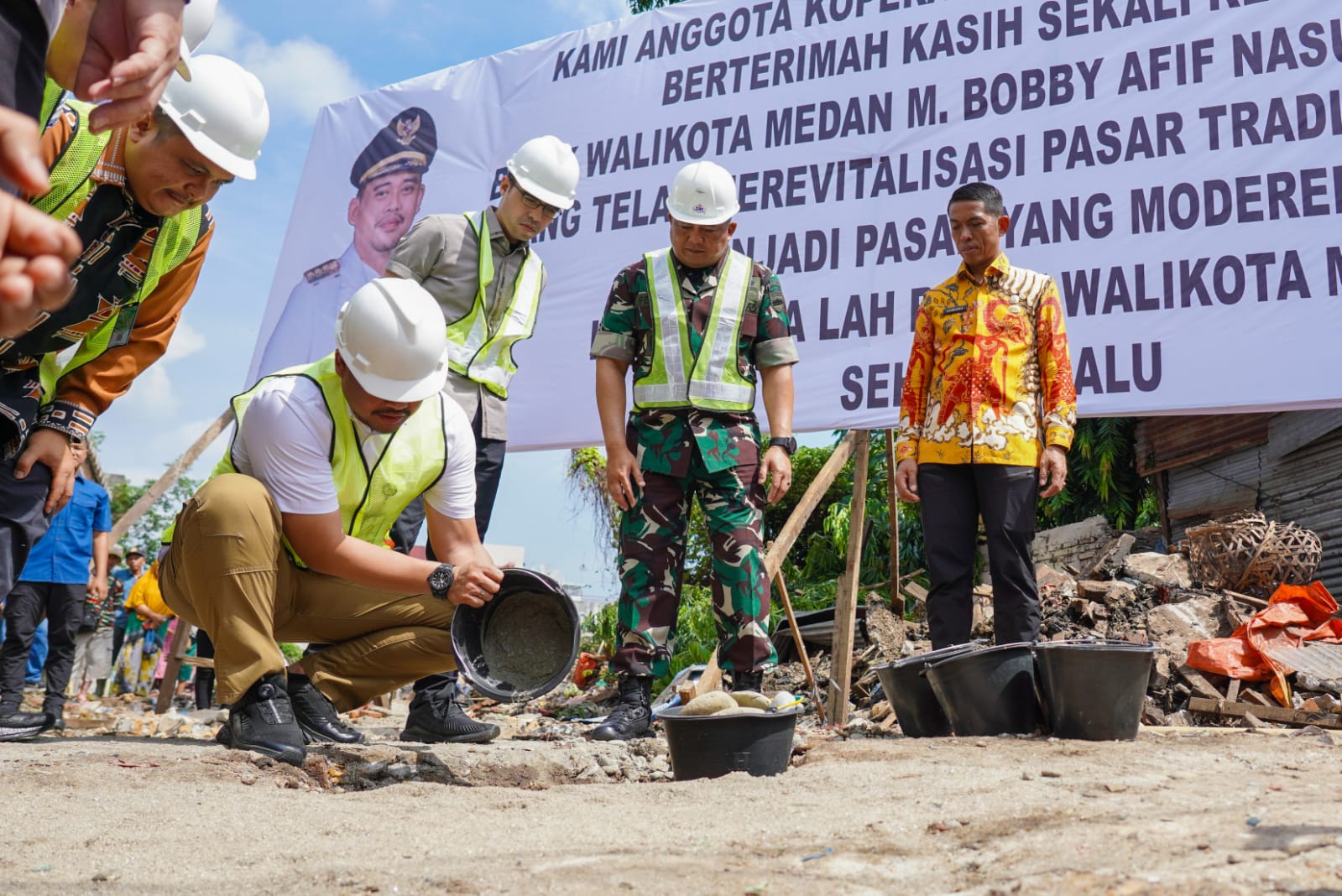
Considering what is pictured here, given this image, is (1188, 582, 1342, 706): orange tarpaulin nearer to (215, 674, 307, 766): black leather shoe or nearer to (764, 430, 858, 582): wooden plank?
(764, 430, 858, 582): wooden plank

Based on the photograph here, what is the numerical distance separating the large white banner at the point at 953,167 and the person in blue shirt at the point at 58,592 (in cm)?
217

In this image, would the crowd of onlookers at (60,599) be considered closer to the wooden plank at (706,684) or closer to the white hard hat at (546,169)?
the white hard hat at (546,169)

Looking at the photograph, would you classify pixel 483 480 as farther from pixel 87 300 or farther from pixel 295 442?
pixel 87 300

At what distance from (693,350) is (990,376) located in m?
0.98

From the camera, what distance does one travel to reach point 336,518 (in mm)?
2979

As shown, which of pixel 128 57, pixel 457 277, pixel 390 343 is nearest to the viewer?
pixel 128 57

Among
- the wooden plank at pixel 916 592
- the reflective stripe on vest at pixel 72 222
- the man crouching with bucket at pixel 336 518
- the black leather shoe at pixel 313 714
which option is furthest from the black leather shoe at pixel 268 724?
the wooden plank at pixel 916 592

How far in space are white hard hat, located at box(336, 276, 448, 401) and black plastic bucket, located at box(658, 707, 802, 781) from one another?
Answer: 1091mm

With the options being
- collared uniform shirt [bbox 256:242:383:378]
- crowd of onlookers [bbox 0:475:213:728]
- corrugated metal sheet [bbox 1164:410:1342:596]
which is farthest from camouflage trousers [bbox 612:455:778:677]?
corrugated metal sheet [bbox 1164:410:1342:596]

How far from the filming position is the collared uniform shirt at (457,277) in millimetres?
4023

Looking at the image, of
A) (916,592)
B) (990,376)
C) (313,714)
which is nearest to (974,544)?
(990,376)

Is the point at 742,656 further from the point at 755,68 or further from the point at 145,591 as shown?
the point at 145,591

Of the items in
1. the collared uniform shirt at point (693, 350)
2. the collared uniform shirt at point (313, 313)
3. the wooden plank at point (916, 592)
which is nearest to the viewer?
the collared uniform shirt at point (693, 350)

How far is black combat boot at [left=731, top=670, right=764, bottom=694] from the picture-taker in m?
3.59
